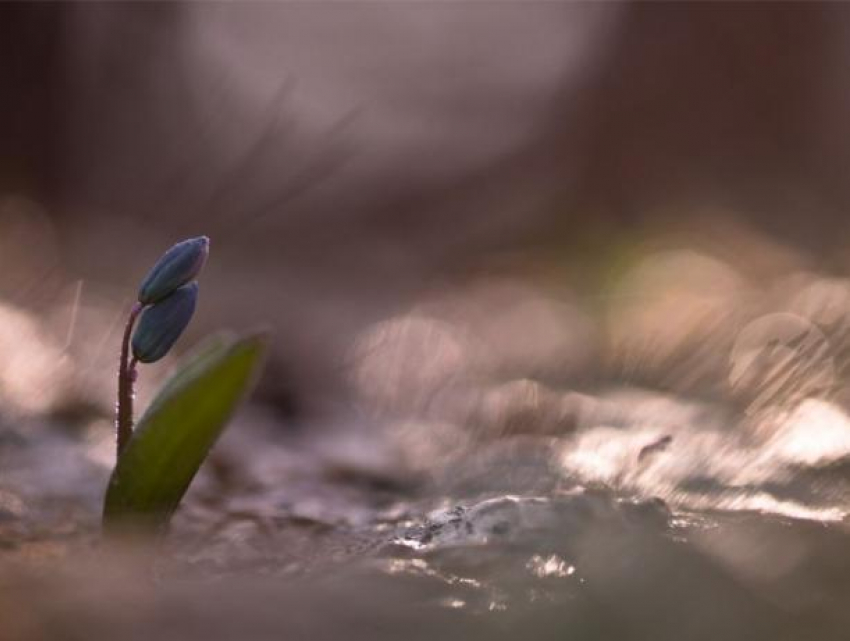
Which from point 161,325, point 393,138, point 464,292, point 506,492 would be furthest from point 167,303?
point 393,138

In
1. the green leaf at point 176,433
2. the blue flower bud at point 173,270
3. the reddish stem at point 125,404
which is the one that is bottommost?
the green leaf at point 176,433

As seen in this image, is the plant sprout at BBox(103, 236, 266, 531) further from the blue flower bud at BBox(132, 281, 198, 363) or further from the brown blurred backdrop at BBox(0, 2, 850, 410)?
the brown blurred backdrop at BBox(0, 2, 850, 410)

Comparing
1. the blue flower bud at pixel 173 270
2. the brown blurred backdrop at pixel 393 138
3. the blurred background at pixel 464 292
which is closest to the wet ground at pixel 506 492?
the blurred background at pixel 464 292

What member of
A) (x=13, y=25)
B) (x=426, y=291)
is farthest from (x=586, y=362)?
(x=13, y=25)

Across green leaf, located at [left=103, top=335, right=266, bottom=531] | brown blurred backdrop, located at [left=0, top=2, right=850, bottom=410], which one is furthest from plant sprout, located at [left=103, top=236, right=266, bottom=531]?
brown blurred backdrop, located at [left=0, top=2, right=850, bottom=410]

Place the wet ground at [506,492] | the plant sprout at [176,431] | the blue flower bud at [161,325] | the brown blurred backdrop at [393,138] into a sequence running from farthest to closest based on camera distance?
the brown blurred backdrop at [393,138], the blue flower bud at [161,325], the plant sprout at [176,431], the wet ground at [506,492]

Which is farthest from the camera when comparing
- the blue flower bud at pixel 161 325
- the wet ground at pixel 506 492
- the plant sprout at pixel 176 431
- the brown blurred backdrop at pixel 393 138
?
the brown blurred backdrop at pixel 393 138

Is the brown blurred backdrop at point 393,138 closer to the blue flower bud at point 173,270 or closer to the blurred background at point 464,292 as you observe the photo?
the blurred background at point 464,292
